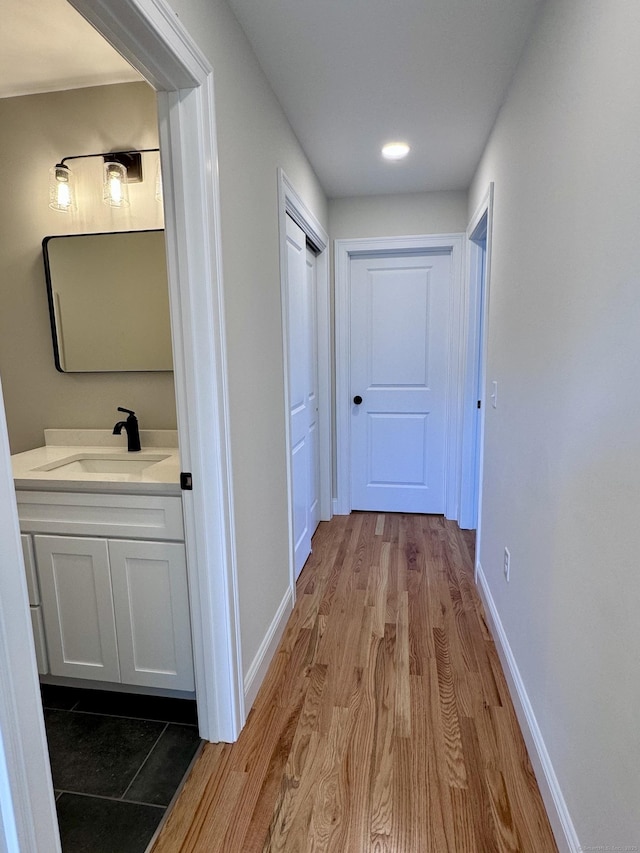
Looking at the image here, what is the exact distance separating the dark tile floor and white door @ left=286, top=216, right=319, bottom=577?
42.0 inches

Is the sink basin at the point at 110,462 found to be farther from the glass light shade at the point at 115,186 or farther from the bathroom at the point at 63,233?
the glass light shade at the point at 115,186

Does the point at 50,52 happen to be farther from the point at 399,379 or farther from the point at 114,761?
the point at 399,379

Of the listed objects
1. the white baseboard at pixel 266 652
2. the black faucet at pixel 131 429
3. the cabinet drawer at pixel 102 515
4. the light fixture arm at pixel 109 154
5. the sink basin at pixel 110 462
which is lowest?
the white baseboard at pixel 266 652

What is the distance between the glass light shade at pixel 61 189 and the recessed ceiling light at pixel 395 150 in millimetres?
1581

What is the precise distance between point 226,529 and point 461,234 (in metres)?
2.76

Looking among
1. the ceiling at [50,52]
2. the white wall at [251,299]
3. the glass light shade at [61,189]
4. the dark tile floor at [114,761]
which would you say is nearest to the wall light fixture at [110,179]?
the glass light shade at [61,189]

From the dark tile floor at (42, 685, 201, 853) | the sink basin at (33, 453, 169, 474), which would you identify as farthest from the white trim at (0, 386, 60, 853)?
the sink basin at (33, 453, 169, 474)

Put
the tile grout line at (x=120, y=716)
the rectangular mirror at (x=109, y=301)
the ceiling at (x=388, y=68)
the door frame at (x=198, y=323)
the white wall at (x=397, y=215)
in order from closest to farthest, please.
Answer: the door frame at (x=198, y=323), the ceiling at (x=388, y=68), the tile grout line at (x=120, y=716), the rectangular mirror at (x=109, y=301), the white wall at (x=397, y=215)

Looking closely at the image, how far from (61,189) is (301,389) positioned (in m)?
1.50

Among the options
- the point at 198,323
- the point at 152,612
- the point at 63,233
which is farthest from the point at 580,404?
the point at 63,233

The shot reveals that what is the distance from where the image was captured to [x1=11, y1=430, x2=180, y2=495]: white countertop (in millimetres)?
1615

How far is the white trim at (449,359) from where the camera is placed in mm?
3359

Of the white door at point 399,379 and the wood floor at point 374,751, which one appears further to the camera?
the white door at point 399,379

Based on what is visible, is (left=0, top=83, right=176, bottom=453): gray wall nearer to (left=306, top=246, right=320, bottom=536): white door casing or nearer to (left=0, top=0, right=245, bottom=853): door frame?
(left=0, top=0, right=245, bottom=853): door frame
